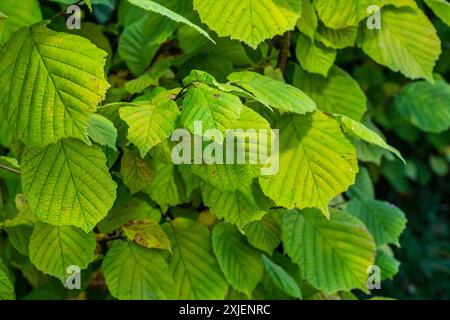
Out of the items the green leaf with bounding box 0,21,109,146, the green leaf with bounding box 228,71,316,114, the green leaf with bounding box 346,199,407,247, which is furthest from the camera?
the green leaf with bounding box 346,199,407,247

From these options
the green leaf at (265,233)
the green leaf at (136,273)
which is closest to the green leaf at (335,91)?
the green leaf at (265,233)

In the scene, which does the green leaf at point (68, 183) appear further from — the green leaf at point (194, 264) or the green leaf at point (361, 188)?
the green leaf at point (361, 188)

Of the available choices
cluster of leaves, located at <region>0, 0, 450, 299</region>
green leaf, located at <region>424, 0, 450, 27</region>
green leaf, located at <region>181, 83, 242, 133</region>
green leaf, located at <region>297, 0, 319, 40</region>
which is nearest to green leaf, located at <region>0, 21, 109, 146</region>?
cluster of leaves, located at <region>0, 0, 450, 299</region>

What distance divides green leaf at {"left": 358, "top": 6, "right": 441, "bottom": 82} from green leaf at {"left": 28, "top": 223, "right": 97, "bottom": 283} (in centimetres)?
68

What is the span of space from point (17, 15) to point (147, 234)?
51 cm

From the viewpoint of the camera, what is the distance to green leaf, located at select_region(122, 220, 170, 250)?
4.25ft

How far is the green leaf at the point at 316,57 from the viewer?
4.60 feet

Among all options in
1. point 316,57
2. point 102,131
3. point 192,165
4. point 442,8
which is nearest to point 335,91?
point 316,57

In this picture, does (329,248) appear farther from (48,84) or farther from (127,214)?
(48,84)

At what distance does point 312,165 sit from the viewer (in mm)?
1243

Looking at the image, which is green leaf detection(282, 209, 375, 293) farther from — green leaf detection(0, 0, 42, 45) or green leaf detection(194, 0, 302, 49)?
green leaf detection(0, 0, 42, 45)

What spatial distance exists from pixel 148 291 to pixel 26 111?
17.9 inches
